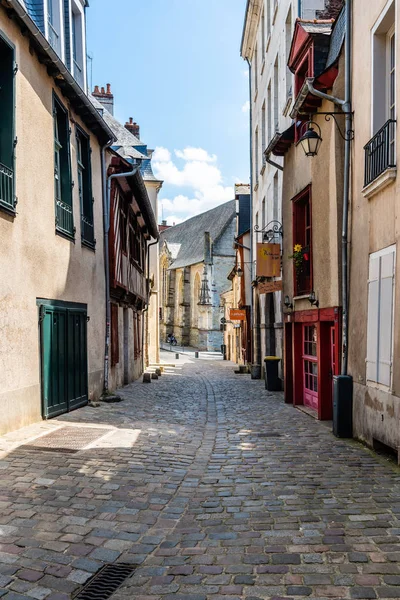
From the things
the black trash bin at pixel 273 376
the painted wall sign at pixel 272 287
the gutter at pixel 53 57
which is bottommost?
the black trash bin at pixel 273 376

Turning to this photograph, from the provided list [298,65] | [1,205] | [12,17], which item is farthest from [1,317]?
[298,65]

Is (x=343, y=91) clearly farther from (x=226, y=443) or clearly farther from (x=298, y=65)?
(x=226, y=443)

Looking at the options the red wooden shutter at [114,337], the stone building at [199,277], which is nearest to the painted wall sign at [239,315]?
the red wooden shutter at [114,337]

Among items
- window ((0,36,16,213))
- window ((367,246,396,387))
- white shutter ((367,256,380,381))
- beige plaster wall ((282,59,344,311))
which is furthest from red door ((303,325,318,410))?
window ((0,36,16,213))

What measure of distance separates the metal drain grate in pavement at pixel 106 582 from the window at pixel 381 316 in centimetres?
410

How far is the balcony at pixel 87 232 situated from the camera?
11430mm

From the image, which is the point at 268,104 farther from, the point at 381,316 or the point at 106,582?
the point at 106,582

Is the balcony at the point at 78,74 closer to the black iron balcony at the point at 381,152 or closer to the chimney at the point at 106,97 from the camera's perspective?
the black iron balcony at the point at 381,152

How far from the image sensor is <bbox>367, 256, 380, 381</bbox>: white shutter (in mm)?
7254

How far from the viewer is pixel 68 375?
10008mm

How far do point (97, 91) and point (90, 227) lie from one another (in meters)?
15.0

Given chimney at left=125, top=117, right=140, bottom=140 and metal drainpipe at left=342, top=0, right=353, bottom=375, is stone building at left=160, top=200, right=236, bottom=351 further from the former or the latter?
metal drainpipe at left=342, top=0, right=353, bottom=375

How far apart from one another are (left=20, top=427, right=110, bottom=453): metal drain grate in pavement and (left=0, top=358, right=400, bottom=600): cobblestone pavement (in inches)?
4.8

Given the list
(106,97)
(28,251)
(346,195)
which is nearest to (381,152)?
(346,195)
